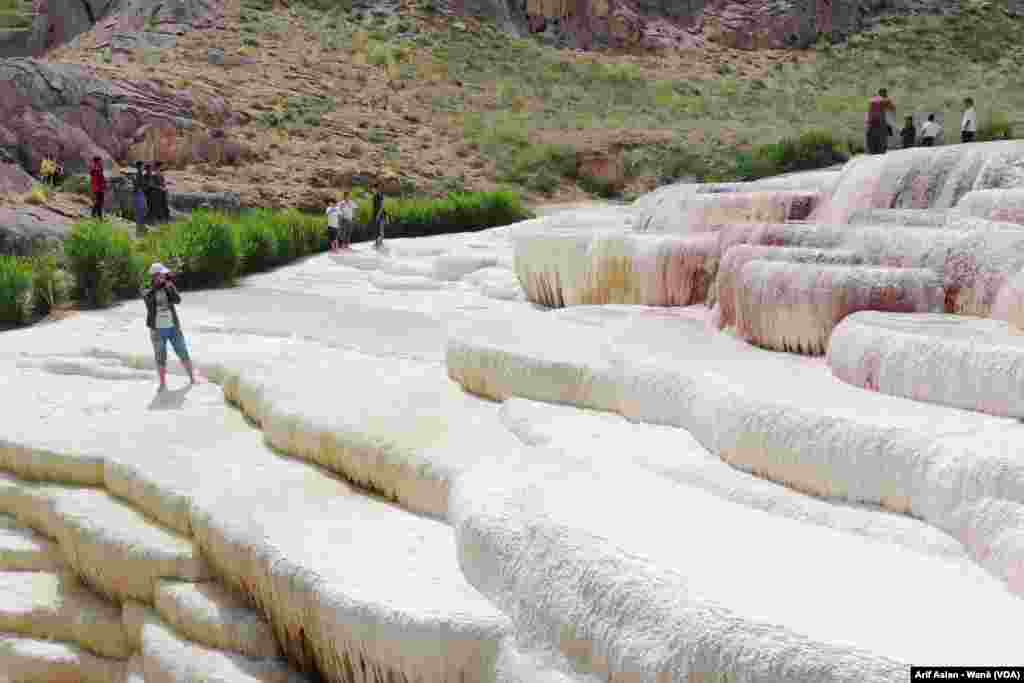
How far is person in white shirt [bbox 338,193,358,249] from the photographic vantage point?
1789 cm

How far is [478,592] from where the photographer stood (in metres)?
4.30

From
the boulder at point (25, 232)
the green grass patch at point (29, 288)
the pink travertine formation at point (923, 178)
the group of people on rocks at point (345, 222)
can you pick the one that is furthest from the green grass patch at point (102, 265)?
the pink travertine formation at point (923, 178)

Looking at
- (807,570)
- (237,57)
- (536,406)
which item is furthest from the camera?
(237,57)

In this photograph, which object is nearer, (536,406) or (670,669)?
(670,669)

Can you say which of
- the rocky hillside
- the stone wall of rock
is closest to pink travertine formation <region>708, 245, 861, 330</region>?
the rocky hillside

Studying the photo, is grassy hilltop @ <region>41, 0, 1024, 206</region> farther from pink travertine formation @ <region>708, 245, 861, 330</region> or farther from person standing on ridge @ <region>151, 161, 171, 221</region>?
pink travertine formation @ <region>708, 245, 861, 330</region>

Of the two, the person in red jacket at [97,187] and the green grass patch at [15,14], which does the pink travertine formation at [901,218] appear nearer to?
the person in red jacket at [97,187]

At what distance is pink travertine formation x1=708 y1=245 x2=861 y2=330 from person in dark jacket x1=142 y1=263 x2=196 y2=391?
414 centimetres

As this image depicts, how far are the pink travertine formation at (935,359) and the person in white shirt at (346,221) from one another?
12.5 meters

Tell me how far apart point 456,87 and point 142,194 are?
15630 mm

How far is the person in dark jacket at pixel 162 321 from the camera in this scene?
8.93 m

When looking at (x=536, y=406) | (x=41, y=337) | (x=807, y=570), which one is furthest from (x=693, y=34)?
(x=807, y=570)

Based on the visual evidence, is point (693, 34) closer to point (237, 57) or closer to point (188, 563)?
point (237, 57)

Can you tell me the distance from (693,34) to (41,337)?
32.5m
